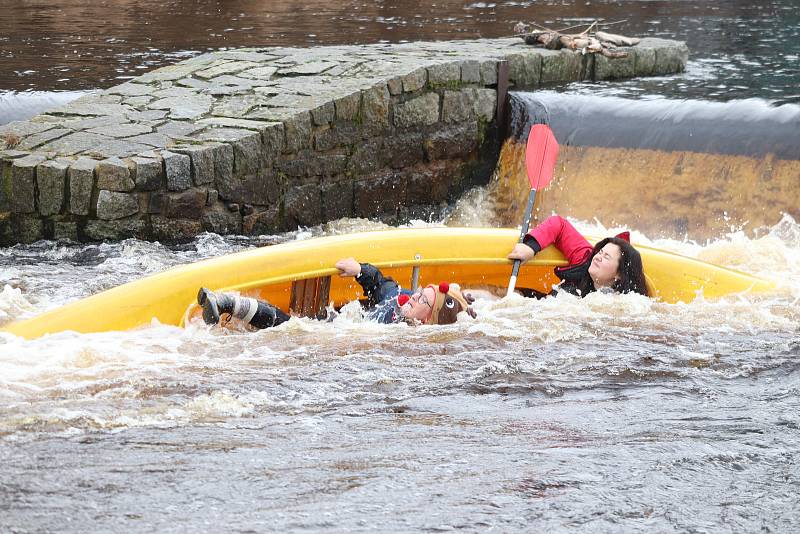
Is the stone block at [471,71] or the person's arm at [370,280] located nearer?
the person's arm at [370,280]

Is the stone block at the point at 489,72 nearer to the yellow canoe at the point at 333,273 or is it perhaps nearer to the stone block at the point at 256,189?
the stone block at the point at 256,189

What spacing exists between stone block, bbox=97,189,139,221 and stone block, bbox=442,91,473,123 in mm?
2541

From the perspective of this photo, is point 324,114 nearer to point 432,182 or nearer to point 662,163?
point 432,182

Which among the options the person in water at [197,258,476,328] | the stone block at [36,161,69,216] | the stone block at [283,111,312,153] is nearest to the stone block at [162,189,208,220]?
the stone block at [36,161,69,216]

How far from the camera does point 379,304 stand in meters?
4.78

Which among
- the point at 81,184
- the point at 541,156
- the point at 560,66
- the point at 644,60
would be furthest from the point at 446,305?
the point at 644,60

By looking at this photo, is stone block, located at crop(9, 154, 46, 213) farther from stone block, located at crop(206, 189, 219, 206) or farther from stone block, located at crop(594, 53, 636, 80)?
stone block, located at crop(594, 53, 636, 80)

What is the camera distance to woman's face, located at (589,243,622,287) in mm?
5012

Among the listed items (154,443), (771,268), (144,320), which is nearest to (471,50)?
(771,268)

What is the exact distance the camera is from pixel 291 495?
3.13m

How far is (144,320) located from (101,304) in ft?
0.64

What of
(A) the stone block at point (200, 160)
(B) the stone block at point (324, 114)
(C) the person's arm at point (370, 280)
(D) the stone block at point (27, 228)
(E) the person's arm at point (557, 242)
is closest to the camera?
(C) the person's arm at point (370, 280)

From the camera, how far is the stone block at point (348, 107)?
688 cm

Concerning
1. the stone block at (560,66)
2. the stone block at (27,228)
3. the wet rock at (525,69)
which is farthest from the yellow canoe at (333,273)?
the stone block at (560,66)
